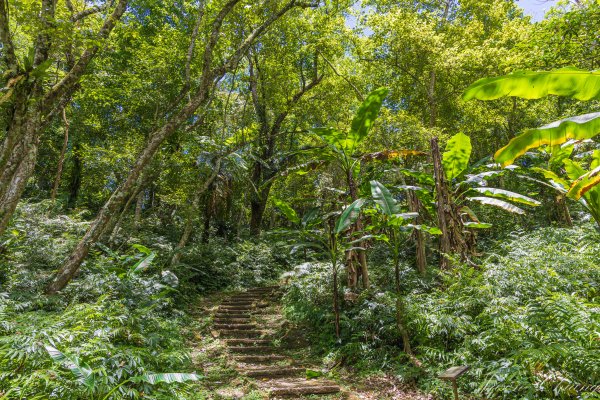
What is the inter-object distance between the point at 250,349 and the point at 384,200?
12.4 ft

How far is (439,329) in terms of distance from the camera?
4.84 metres

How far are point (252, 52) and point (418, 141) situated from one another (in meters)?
7.84

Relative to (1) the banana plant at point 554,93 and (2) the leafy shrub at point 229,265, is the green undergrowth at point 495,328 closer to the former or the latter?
(1) the banana plant at point 554,93

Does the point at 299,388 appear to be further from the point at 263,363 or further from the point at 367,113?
the point at 367,113

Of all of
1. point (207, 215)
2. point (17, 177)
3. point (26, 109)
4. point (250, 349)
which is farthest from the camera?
point (207, 215)

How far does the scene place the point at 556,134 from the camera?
3.03m

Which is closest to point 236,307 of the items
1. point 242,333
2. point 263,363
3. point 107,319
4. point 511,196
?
point 242,333

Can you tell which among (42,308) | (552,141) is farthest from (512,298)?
(42,308)

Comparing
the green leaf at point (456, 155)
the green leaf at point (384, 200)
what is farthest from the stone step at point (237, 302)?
the green leaf at point (456, 155)

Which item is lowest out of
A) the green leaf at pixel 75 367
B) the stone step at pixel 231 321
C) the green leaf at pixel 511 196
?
the stone step at pixel 231 321

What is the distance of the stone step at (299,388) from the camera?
478 centimetres

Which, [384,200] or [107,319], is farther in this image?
[384,200]

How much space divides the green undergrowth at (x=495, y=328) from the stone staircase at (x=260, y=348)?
0.69 metres

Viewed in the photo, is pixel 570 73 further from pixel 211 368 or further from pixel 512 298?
pixel 211 368
